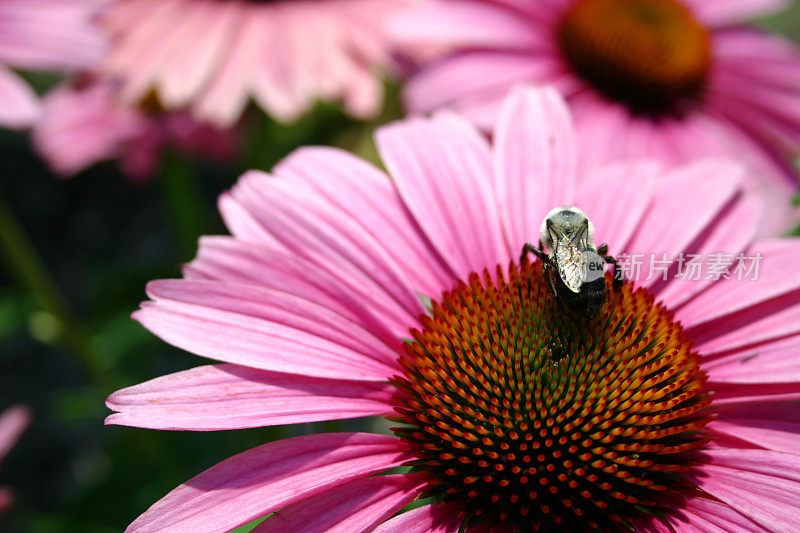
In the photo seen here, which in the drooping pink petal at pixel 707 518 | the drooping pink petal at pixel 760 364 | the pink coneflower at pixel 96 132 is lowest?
the drooping pink petal at pixel 707 518

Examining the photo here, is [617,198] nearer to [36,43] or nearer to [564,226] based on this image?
[564,226]

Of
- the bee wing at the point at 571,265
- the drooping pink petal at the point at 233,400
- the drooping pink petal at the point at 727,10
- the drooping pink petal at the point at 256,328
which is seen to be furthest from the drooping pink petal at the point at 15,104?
the drooping pink petal at the point at 727,10

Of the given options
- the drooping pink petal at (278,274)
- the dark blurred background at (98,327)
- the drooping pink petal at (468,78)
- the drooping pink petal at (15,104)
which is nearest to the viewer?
the drooping pink petal at (278,274)

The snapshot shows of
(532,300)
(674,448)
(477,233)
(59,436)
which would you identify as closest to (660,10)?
(477,233)

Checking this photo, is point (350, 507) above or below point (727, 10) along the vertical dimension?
below

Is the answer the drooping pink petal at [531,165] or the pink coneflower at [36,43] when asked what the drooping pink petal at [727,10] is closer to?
the drooping pink petal at [531,165]

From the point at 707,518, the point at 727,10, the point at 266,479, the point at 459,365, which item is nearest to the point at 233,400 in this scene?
the point at 266,479

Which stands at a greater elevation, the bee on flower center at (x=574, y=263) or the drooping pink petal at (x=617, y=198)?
the drooping pink petal at (x=617, y=198)
